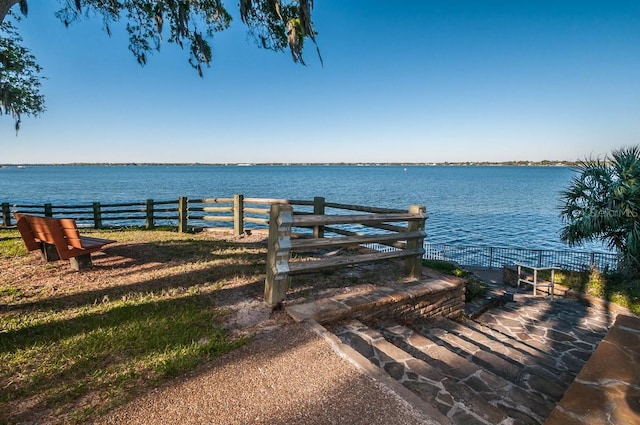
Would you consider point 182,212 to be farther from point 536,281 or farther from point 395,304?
point 536,281

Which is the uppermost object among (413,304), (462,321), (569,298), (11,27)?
(11,27)

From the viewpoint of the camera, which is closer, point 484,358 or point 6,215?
point 484,358

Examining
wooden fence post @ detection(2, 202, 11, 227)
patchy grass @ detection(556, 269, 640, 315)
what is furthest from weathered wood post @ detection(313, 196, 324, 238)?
wooden fence post @ detection(2, 202, 11, 227)

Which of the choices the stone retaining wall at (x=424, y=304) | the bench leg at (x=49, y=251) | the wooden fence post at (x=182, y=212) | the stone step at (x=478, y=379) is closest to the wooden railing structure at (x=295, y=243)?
the stone retaining wall at (x=424, y=304)

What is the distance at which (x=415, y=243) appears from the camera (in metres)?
5.55

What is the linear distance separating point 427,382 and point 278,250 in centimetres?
225

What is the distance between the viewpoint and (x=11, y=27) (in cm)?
902

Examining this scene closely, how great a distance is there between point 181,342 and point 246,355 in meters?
0.77

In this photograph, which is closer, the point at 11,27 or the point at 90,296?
the point at 90,296

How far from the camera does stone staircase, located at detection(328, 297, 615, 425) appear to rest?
8.76 feet

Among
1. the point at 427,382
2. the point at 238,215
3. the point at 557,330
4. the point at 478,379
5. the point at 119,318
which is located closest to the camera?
the point at 427,382

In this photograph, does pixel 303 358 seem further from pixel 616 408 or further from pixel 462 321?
pixel 462 321

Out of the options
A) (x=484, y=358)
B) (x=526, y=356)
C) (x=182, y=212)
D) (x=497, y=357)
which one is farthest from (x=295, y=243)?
(x=182, y=212)

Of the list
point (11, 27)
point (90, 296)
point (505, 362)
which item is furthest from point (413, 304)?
point (11, 27)
